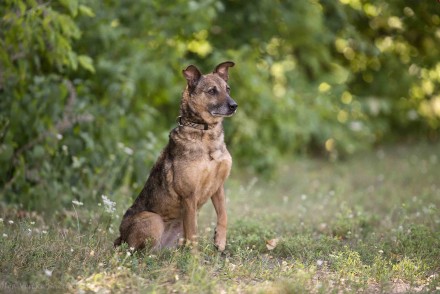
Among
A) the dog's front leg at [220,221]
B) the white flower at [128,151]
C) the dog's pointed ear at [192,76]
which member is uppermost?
the dog's pointed ear at [192,76]

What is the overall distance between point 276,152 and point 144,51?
3.12 metres

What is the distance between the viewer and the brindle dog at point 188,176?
5.40m

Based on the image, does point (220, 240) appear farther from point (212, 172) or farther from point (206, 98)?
point (206, 98)

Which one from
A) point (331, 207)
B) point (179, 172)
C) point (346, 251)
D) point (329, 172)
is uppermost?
point (179, 172)

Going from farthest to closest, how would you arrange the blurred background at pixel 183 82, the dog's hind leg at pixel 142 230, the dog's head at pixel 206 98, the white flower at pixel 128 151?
the white flower at pixel 128 151, the blurred background at pixel 183 82, the dog's head at pixel 206 98, the dog's hind leg at pixel 142 230

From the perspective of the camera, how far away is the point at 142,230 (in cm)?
539

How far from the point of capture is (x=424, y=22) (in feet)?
41.8

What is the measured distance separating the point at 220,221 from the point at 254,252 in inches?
17.1

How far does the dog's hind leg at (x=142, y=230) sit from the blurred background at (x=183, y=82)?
6.33 feet

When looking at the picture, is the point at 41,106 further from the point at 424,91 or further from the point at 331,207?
the point at 424,91

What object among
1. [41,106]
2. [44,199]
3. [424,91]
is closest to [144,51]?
[41,106]

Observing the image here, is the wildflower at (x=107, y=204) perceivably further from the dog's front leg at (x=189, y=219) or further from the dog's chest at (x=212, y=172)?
the dog's chest at (x=212, y=172)

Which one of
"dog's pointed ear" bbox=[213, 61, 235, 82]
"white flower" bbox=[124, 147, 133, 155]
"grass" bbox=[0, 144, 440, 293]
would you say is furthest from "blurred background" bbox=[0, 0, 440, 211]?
"dog's pointed ear" bbox=[213, 61, 235, 82]

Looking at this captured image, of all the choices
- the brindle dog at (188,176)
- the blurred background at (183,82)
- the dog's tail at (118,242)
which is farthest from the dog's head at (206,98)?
the blurred background at (183,82)
